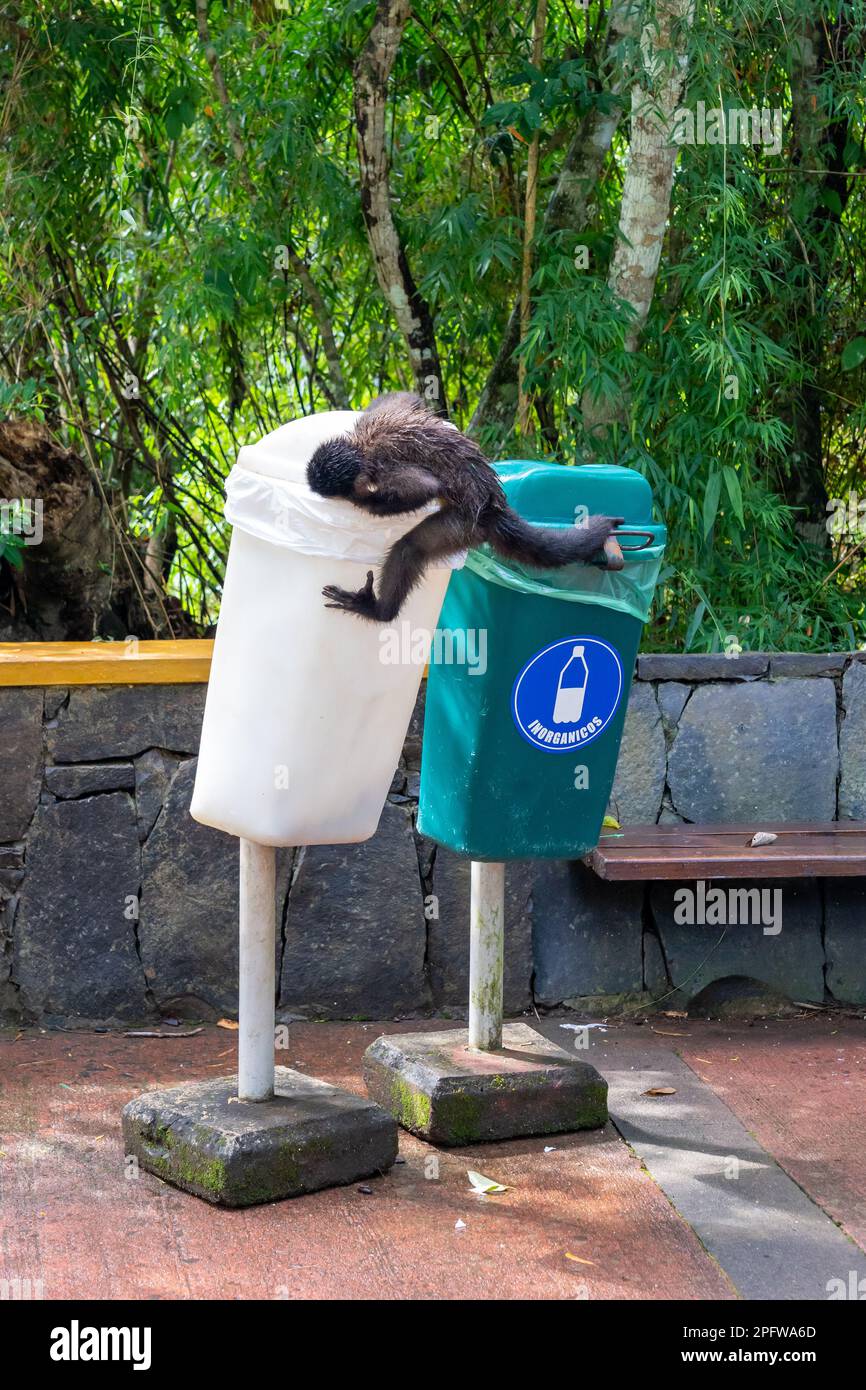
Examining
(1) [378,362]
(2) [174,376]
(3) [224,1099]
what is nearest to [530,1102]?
(3) [224,1099]

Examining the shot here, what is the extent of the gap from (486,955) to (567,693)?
0.71 metres

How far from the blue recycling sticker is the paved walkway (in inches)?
39.7

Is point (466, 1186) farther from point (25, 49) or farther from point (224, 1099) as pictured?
point (25, 49)

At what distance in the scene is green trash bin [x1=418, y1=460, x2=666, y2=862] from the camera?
3457 mm

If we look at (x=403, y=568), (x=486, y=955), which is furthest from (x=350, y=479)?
(x=486, y=955)

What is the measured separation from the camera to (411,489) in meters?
3.00

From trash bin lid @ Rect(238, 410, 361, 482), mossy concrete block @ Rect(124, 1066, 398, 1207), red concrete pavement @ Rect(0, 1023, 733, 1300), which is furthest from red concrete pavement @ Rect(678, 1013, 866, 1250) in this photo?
trash bin lid @ Rect(238, 410, 361, 482)

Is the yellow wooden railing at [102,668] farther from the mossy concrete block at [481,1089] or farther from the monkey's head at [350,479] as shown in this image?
the monkey's head at [350,479]

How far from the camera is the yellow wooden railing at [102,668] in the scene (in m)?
4.26

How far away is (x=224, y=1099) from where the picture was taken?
3363mm

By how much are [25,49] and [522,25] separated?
1.79 meters

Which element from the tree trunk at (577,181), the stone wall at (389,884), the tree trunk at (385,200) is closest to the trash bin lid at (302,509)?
the stone wall at (389,884)

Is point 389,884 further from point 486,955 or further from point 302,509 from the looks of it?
point 302,509

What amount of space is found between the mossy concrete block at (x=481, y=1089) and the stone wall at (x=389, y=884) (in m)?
0.69
